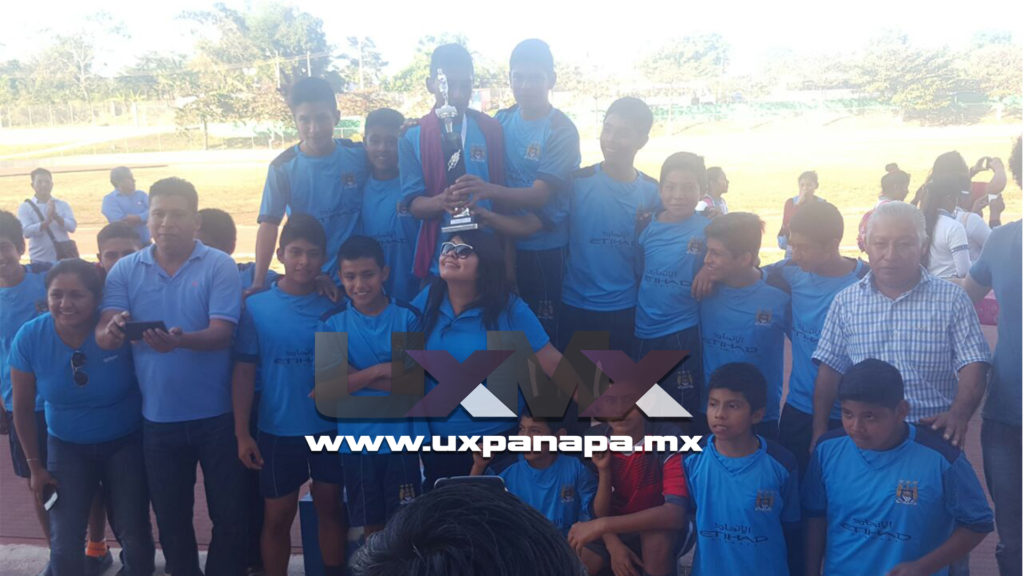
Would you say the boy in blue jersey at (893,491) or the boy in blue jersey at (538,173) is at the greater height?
the boy in blue jersey at (538,173)

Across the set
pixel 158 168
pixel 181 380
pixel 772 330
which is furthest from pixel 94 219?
pixel 772 330

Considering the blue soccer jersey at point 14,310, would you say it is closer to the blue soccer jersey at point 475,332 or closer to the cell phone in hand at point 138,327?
the cell phone in hand at point 138,327

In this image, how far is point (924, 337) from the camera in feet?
8.02

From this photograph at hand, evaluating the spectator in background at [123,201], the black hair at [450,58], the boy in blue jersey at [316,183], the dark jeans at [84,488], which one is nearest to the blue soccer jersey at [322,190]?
the boy in blue jersey at [316,183]

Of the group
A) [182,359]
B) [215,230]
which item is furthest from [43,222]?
[182,359]

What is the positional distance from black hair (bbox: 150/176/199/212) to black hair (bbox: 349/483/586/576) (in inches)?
90.8

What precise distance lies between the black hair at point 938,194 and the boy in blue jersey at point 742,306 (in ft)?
5.88

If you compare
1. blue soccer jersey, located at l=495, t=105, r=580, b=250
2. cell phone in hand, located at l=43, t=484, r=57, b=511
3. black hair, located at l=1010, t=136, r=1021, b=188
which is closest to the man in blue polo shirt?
cell phone in hand, located at l=43, t=484, r=57, b=511

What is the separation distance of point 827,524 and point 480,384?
119 cm

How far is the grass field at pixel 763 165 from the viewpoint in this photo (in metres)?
5.90

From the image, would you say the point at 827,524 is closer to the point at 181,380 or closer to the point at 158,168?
the point at 181,380

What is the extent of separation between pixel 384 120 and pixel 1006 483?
2.56 m

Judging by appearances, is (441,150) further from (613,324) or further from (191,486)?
(191,486)

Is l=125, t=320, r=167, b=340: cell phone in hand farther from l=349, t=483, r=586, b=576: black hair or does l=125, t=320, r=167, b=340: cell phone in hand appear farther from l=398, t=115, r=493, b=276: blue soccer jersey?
l=349, t=483, r=586, b=576: black hair
